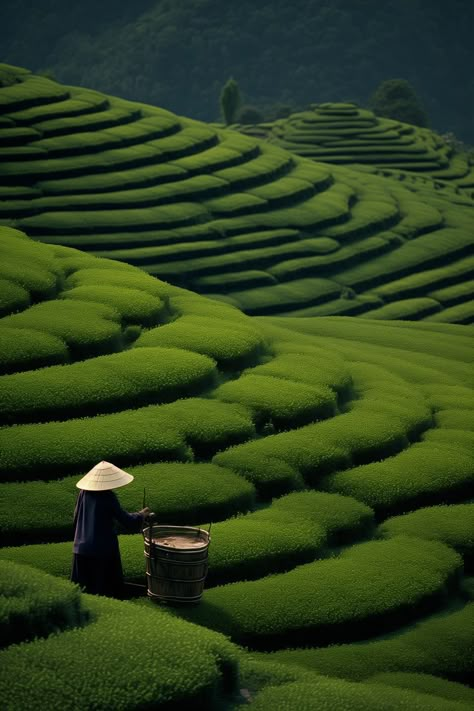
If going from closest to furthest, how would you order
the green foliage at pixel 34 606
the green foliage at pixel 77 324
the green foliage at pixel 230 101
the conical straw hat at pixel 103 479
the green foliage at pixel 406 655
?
the green foliage at pixel 34 606 < the conical straw hat at pixel 103 479 < the green foliage at pixel 406 655 < the green foliage at pixel 77 324 < the green foliage at pixel 230 101

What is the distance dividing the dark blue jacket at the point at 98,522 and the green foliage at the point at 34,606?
85cm

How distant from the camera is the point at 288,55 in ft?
572

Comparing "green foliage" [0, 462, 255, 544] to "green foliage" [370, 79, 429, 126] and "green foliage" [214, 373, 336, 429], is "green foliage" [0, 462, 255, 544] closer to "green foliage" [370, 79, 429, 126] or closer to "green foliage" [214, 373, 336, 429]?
"green foliage" [214, 373, 336, 429]

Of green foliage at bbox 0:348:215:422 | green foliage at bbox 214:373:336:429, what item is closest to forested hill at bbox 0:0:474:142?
green foliage at bbox 214:373:336:429

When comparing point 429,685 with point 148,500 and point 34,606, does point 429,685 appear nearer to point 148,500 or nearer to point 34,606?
point 148,500

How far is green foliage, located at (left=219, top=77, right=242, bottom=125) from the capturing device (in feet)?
306

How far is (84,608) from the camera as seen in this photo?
402 inches

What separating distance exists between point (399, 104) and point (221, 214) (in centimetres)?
6162

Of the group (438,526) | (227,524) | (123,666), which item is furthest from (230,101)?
(123,666)

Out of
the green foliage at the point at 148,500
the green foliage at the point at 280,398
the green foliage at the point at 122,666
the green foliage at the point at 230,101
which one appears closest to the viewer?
the green foliage at the point at 122,666

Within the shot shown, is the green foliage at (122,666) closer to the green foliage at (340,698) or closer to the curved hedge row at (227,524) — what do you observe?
the green foliage at (340,698)

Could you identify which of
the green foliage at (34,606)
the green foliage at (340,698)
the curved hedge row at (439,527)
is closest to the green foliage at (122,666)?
the green foliage at (34,606)

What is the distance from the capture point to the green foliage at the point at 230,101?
93225mm

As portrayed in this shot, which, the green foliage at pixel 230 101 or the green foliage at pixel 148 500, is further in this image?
the green foliage at pixel 230 101
